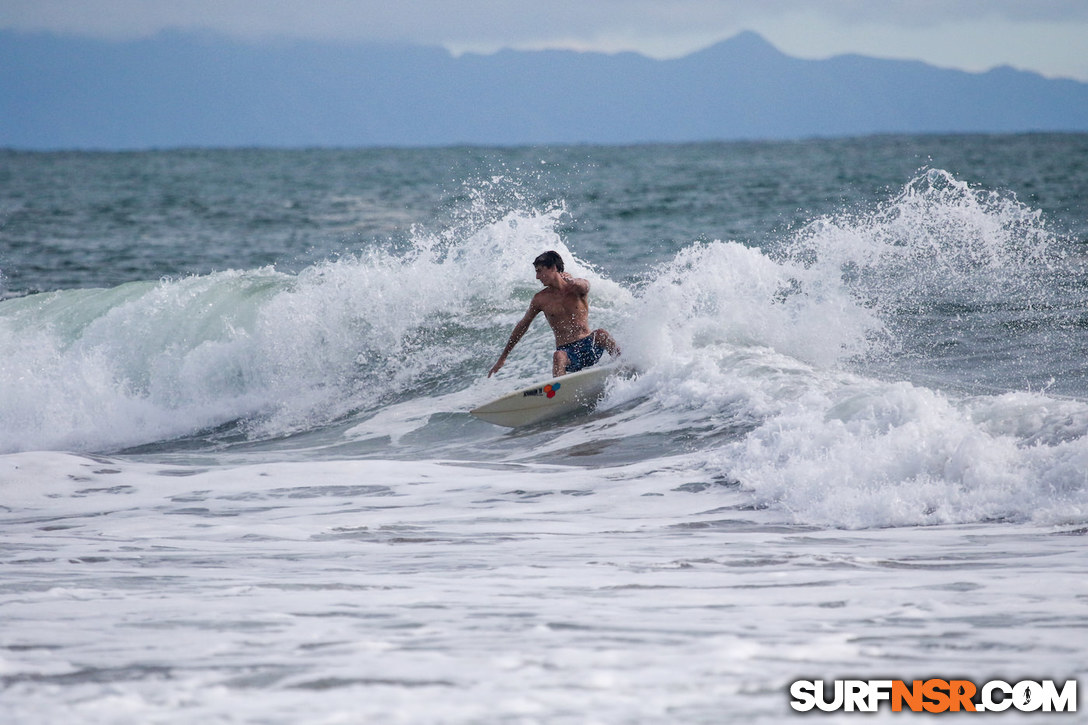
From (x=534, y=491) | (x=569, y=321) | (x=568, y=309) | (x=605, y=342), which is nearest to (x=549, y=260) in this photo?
(x=568, y=309)

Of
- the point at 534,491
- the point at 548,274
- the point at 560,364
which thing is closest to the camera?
the point at 534,491

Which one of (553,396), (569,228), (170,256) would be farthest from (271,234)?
(553,396)

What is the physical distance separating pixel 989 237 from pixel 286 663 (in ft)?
52.7

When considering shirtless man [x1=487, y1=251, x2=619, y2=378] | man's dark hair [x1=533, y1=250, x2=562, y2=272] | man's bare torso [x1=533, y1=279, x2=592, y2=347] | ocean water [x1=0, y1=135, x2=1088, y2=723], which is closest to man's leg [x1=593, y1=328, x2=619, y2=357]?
shirtless man [x1=487, y1=251, x2=619, y2=378]

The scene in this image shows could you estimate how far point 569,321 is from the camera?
33.2 feet

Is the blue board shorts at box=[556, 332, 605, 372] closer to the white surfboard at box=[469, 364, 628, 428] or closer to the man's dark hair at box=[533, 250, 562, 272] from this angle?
the white surfboard at box=[469, 364, 628, 428]

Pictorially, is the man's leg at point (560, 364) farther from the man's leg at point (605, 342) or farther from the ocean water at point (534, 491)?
the ocean water at point (534, 491)

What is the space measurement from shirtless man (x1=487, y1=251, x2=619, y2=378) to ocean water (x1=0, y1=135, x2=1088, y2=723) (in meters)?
0.40

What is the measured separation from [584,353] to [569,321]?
33 centimetres

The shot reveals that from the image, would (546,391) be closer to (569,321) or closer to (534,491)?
(569,321)

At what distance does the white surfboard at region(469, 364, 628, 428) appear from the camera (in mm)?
9430

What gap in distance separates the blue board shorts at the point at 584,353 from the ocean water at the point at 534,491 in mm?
401

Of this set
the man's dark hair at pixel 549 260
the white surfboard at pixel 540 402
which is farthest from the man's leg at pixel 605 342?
the man's dark hair at pixel 549 260

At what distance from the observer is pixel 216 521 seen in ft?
21.0
